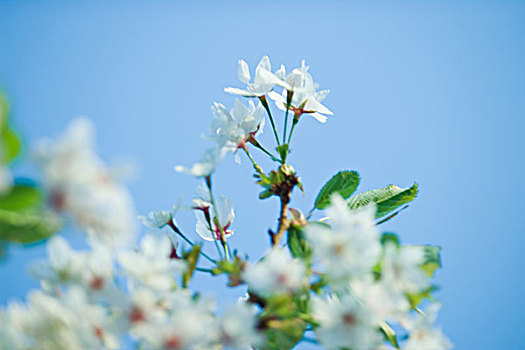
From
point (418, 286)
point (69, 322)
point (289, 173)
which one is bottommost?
point (418, 286)

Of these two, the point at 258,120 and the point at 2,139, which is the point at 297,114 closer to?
the point at 258,120

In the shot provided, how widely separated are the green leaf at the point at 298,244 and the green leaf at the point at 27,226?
0.35 meters

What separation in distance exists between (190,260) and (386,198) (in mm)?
426

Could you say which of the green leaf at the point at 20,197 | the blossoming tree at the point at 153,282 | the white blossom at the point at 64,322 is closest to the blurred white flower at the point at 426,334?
the blossoming tree at the point at 153,282

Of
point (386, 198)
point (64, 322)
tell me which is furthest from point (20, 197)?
point (386, 198)

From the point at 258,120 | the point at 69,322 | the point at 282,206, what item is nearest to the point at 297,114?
the point at 258,120

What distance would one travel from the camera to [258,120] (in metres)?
0.88

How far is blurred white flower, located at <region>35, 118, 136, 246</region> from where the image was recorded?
0.44 metres

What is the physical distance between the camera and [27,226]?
0.50 m

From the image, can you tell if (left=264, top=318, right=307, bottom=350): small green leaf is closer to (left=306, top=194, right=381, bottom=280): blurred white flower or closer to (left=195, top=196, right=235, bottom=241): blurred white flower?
(left=306, top=194, right=381, bottom=280): blurred white flower

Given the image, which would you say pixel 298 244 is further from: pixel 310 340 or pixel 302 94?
pixel 302 94

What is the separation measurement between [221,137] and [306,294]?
1.16 ft

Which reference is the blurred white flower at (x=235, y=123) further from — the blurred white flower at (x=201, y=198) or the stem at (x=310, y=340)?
the stem at (x=310, y=340)

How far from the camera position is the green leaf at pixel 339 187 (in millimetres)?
866
